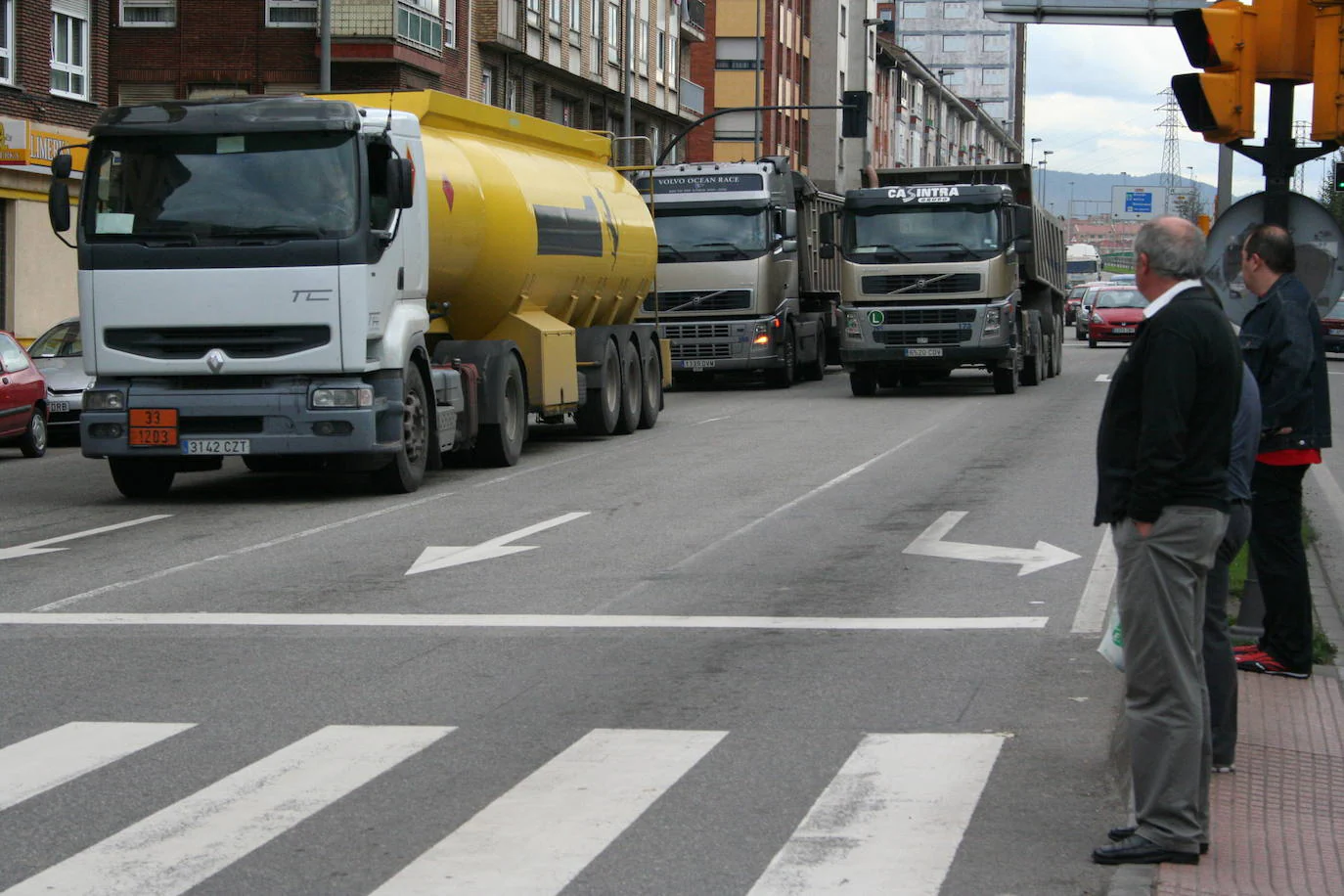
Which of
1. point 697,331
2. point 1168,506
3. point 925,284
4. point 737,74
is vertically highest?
point 737,74

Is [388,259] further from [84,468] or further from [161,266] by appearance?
[84,468]

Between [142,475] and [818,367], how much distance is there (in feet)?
76.2

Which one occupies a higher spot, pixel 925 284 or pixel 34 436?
pixel 925 284

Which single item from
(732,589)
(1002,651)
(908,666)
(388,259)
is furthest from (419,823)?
(388,259)

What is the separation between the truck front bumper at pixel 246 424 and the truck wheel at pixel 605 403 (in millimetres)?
6873

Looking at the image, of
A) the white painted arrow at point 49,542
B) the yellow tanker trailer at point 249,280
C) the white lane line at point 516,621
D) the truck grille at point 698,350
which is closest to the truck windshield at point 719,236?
the truck grille at point 698,350

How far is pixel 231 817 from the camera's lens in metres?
6.00

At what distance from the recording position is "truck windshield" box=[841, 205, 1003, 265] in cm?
3003

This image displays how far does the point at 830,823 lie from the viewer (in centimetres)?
590

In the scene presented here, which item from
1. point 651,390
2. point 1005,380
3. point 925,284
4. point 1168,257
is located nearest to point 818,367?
point 1005,380

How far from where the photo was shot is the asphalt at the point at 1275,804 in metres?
5.17

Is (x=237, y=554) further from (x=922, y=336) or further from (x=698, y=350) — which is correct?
(x=698, y=350)

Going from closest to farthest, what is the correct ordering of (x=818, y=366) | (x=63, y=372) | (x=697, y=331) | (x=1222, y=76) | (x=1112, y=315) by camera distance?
(x=1222, y=76) → (x=63, y=372) → (x=697, y=331) → (x=818, y=366) → (x=1112, y=315)

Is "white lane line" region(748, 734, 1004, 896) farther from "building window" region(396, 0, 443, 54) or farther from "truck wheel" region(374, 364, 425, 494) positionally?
"building window" region(396, 0, 443, 54)
